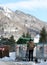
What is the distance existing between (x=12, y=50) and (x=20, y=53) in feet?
58.8

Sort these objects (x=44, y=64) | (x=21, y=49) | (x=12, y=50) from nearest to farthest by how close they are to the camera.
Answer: (x=44, y=64)
(x=21, y=49)
(x=12, y=50)

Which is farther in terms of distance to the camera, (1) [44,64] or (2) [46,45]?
(2) [46,45]

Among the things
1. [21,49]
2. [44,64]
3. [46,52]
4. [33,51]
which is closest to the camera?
[44,64]

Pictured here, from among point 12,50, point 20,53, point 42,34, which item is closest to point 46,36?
point 42,34

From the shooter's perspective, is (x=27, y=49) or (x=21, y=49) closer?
(x=27, y=49)

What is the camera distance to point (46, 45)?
4356cm

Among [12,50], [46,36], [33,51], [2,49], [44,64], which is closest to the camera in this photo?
[44,64]

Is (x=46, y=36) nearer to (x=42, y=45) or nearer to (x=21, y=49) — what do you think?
(x=21, y=49)

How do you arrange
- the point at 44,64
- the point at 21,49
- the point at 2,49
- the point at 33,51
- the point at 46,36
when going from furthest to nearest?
the point at 46,36, the point at 2,49, the point at 21,49, the point at 33,51, the point at 44,64

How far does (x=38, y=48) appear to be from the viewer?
150 ft

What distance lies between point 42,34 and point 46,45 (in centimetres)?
6698

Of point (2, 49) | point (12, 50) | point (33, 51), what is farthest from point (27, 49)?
point (12, 50)

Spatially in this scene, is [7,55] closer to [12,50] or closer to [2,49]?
[2,49]

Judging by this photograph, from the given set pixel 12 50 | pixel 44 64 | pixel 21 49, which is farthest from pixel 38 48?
pixel 12 50
